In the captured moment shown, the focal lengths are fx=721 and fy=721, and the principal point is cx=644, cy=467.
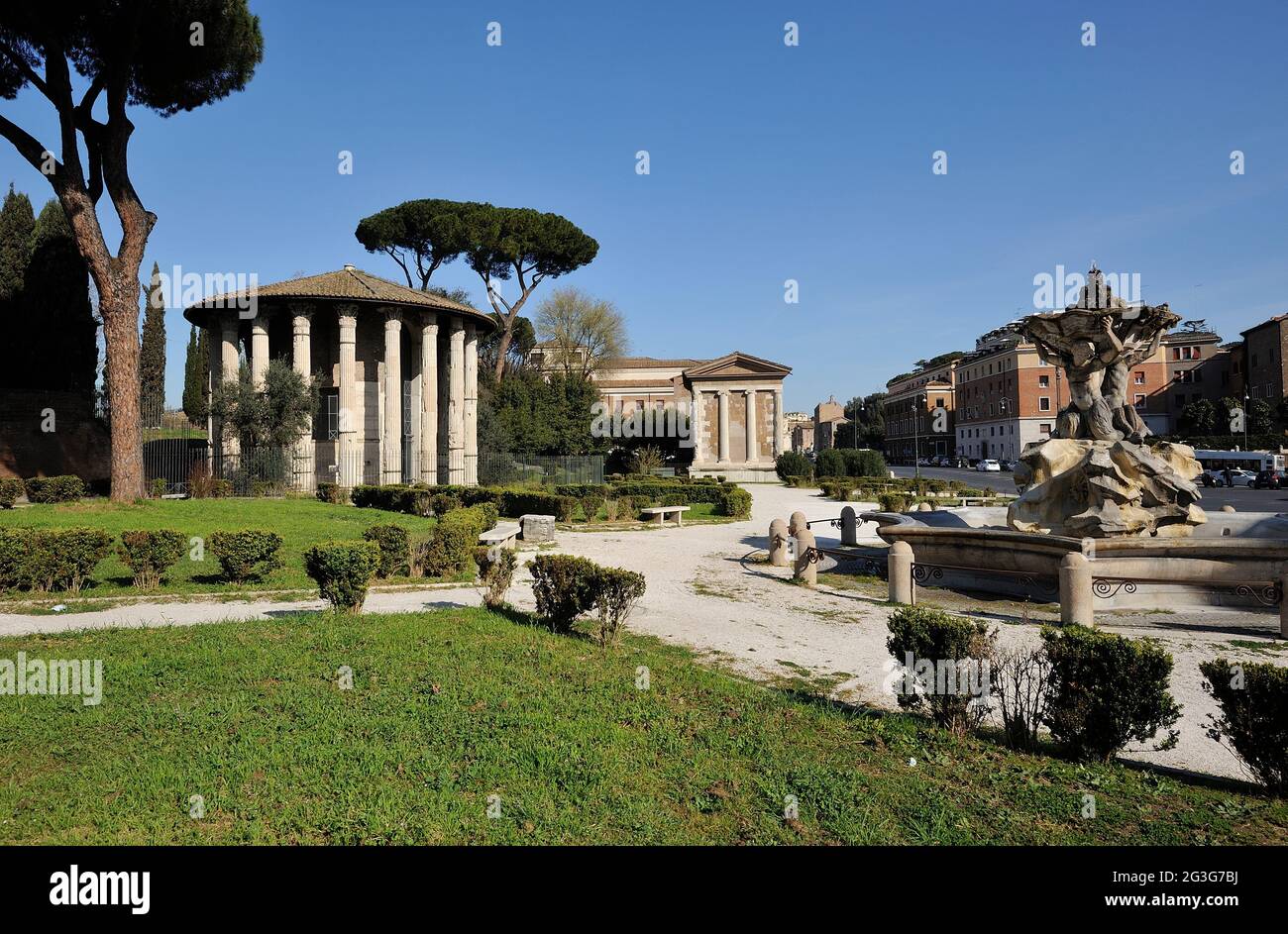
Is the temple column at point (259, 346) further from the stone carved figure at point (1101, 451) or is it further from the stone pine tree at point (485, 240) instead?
the stone carved figure at point (1101, 451)

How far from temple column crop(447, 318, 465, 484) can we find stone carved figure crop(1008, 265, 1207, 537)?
90.5 feet

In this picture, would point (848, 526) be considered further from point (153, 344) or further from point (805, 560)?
point (153, 344)

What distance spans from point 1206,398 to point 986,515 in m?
62.8

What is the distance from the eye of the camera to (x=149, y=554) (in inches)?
441

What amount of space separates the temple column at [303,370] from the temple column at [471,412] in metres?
7.19

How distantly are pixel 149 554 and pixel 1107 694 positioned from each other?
12522 mm

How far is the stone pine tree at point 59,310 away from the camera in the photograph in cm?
3136

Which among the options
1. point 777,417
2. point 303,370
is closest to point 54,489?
point 303,370

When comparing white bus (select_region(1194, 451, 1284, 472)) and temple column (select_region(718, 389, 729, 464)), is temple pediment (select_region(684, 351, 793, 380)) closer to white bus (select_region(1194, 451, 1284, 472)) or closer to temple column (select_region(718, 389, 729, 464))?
temple column (select_region(718, 389, 729, 464))

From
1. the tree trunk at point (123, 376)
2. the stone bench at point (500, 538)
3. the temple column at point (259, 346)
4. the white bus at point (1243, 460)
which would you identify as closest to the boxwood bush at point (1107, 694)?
the stone bench at point (500, 538)
